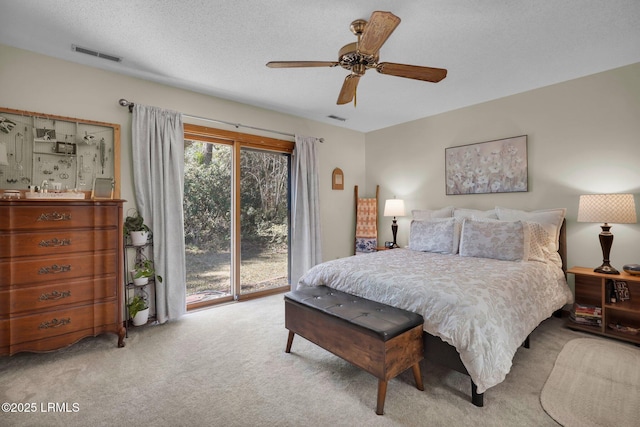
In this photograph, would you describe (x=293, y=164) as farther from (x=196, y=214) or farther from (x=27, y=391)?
(x=27, y=391)

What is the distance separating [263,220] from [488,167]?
310 cm

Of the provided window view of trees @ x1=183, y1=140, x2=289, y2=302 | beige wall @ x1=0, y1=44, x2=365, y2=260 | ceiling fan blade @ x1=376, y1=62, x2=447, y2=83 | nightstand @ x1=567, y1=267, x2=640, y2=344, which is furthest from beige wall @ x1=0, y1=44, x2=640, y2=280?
ceiling fan blade @ x1=376, y1=62, x2=447, y2=83

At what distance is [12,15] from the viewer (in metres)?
2.11

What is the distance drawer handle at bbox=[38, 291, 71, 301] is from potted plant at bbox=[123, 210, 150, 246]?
0.73 meters

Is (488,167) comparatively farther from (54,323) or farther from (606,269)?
(54,323)

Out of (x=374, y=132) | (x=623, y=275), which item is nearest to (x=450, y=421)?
(x=623, y=275)

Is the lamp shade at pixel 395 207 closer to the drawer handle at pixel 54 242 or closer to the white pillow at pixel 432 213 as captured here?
the white pillow at pixel 432 213

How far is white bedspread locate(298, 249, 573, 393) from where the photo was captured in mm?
1744

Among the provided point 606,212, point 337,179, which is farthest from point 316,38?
point 606,212

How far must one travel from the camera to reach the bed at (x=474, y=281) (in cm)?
177

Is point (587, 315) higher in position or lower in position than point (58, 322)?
lower

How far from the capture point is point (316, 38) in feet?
7.88

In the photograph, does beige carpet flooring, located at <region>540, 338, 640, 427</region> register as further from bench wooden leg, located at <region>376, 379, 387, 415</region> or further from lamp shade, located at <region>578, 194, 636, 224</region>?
lamp shade, located at <region>578, 194, 636, 224</region>

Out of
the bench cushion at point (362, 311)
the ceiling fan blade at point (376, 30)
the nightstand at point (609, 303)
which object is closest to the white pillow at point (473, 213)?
the nightstand at point (609, 303)
